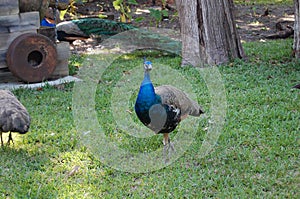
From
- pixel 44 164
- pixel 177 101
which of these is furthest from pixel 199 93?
pixel 44 164

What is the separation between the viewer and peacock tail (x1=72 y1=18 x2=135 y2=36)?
10250 millimetres

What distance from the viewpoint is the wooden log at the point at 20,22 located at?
7547 mm

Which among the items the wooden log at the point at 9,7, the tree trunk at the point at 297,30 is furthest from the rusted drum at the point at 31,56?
the tree trunk at the point at 297,30

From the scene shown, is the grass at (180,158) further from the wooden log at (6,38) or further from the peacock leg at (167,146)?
the wooden log at (6,38)

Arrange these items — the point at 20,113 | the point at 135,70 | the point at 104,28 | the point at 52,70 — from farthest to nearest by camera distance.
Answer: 1. the point at 104,28
2. the point at 135,70
3. the point at 52,70
4. the point at 20,113

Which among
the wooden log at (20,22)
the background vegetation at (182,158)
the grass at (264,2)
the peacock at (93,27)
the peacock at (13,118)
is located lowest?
the background vegetation at (182,158)

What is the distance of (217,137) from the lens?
552cm

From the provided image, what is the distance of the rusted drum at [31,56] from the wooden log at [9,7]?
401 mm

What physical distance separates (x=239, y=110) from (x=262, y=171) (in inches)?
68.9

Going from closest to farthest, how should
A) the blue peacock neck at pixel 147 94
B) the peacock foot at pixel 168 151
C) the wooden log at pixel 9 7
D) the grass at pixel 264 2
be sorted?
the blue peacock neck at pixel 147 94
the peacock foot at pixel 168 151
the wooden log at pixel 9 7
the grass at pixel 264 2

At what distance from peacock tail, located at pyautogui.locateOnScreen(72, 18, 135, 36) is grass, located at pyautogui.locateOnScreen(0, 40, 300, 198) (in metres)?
3.10

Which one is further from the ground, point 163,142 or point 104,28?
point 104,28

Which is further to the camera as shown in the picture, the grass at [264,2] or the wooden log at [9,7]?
the grass at [264,2]

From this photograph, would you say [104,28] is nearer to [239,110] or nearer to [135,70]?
[135,70]
